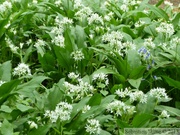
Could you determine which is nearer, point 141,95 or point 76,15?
point 141,95

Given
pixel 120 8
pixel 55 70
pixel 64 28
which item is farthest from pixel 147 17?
pixel 55 70

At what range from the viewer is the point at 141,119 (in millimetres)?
2918

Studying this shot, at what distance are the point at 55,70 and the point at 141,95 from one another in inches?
39.5

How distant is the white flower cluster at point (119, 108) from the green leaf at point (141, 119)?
2.1 inches

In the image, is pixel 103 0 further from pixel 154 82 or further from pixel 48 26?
pixel 154 82

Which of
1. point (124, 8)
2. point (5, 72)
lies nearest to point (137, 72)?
point (5, 72)

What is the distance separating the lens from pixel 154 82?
369cm

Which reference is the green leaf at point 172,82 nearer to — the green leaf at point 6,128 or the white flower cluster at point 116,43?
the white flower cluster at point 116,43

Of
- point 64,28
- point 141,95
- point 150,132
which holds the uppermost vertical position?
point 64,28

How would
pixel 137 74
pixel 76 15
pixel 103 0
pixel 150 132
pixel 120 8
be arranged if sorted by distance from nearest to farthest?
pixel 150 132
pixel 137 74
pixel 76 15
pixel 120 8
pixel 103 0

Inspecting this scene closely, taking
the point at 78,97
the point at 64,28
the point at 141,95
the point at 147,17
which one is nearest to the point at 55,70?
the point at 64,28

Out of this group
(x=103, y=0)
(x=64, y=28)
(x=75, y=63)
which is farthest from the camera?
(x=103, y=0)

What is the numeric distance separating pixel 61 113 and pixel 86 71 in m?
1.15

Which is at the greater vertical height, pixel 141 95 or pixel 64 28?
pixel 64 28
